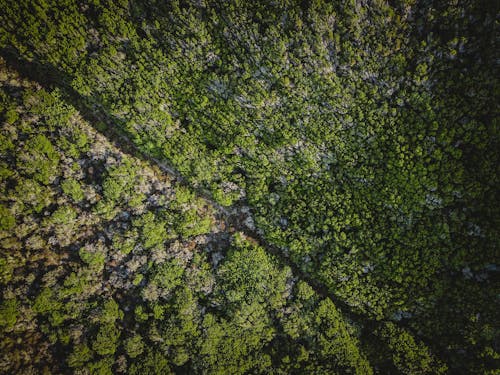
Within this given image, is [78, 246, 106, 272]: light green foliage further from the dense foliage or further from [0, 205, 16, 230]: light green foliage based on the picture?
[0, 205, 16, 230]: light green foliage

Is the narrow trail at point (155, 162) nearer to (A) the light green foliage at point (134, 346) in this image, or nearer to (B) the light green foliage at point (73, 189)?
(B) the light green foliage at point (73, 189)

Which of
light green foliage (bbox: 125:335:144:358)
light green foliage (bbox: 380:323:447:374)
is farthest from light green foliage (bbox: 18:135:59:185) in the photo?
light green foliage (bbox: 380:323:447:374)

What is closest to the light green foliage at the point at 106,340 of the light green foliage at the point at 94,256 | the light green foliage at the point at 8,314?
the light green foliage at the point at 94,256

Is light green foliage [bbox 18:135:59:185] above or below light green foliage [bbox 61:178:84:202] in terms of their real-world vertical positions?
above

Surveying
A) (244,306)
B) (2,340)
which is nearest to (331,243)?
(244,306)

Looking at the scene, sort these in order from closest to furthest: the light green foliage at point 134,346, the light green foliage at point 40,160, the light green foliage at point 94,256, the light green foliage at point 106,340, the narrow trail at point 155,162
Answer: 1. the light green foliage at point 40,160
2. the narrow trail at point 155,162
3. the light green foliage at point 106,340
4. the light green foliage at point 94,256
5. the light green foliage at point 134,346

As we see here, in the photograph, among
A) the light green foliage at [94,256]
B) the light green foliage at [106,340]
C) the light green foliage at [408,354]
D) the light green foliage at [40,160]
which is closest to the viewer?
the light green foliage at [40,160]

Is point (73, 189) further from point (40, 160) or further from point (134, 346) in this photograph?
point (134, 346)
